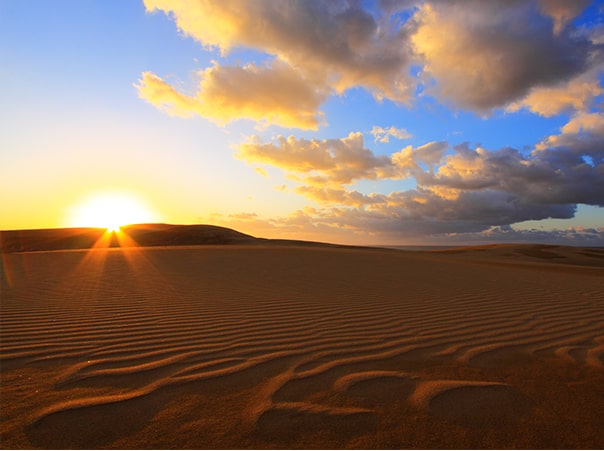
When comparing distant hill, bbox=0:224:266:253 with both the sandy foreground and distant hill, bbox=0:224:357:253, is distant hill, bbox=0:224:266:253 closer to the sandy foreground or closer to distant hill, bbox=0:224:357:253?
distant hill, bbox=0:224:357:253

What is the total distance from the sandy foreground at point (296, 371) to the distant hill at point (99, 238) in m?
28.8

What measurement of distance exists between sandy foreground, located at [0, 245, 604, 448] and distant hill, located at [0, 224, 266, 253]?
2877 centimetres

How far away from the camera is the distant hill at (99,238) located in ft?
103

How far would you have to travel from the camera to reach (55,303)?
211 inches

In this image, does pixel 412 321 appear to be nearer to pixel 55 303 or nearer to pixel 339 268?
pixel 55 303

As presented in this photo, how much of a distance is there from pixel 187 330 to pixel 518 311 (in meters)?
4.93

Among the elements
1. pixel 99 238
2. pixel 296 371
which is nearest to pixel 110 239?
pixel 99 238

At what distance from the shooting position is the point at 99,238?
3516cm

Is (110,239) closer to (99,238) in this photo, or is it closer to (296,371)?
(99,238)

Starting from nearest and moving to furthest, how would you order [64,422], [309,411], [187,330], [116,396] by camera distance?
1. [64,422]
2. [309,411]
3. [116,396]
4. [187,330]

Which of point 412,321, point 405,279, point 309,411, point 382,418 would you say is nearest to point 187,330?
point 309,411

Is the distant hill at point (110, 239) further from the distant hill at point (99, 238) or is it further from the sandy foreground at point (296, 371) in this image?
the sandy foreground at point (296, 371)

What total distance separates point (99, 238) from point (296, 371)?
38.2m

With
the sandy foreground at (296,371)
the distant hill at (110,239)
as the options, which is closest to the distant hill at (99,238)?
the distant hill at (110,239)
